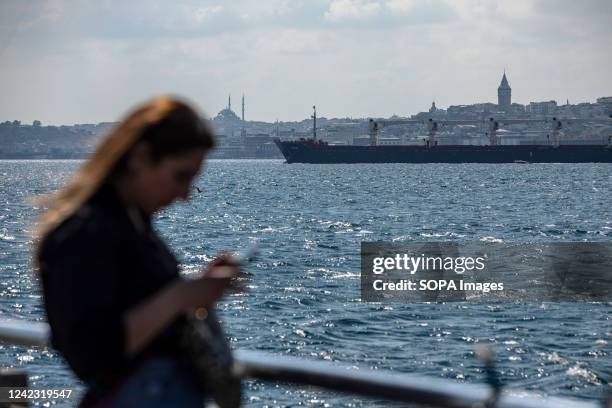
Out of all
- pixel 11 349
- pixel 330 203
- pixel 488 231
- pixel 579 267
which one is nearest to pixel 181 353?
pixel 11 349

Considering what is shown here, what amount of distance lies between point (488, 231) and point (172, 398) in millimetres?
38929

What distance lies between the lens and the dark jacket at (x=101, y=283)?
203cm

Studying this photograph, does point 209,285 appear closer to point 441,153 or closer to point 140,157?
point 140,157

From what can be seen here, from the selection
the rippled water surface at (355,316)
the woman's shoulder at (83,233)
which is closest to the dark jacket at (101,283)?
the woman's shoulder at (83,233)

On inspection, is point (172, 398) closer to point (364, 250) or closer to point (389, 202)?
point (364, 250)

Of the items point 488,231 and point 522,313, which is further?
point 488,231

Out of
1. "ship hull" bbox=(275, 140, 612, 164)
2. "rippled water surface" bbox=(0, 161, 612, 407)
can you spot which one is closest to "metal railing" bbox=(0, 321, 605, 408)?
"rippled water surface" bbox=(0, 161, 612, 407)

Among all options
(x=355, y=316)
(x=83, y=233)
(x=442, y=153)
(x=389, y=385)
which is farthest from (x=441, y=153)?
(x=83, y=233)

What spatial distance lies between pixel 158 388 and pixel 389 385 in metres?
0.54

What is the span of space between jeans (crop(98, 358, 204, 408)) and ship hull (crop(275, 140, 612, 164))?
473 feet

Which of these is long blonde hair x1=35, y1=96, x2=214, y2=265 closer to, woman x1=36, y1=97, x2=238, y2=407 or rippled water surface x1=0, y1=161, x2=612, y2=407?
woman x1=36, y1=97, x2=238, y2=407

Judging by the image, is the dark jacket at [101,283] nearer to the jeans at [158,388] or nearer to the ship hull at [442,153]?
the jeans at [158,388]

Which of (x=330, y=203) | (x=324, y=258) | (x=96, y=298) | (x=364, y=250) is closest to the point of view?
(x=96, y=298)

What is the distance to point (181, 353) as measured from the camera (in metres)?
2.17
